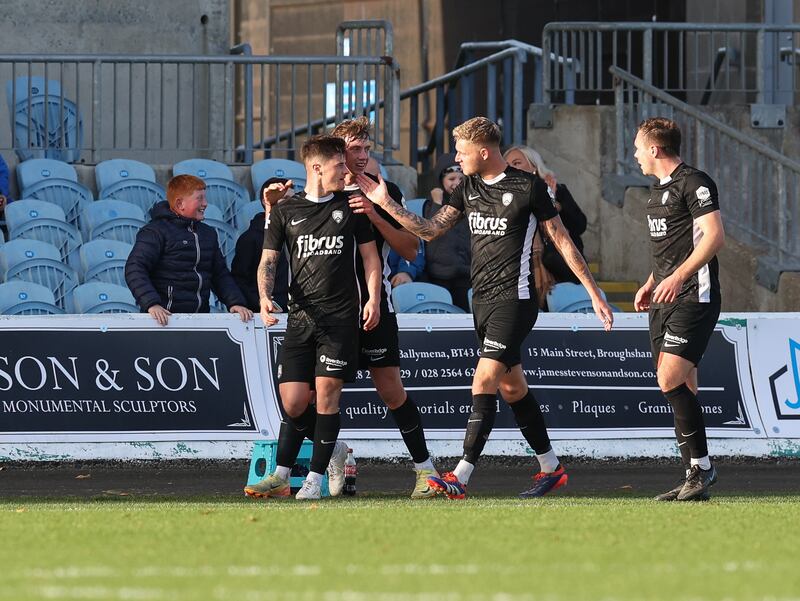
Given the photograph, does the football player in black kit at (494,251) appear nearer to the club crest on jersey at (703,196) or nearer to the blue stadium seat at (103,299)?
the club crest on jersey at (703,196)

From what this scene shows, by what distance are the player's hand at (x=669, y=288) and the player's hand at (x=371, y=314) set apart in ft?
5.07

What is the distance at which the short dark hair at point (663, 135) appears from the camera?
30.4 feet

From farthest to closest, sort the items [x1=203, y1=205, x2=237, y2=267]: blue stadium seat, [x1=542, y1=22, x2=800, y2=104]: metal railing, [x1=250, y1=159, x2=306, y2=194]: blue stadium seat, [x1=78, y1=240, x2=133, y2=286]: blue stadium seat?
[x1=542, y1=22, x2=800, y2=104]: metal railing, [x1=250, y1=159, x2=306, y2=194]: blue stadium seat, [x1=203, y1=205, x2=237, y2=267]: blue stadium seat, [x1=78, y1=240, x2=133, y2=286]: blue stadium seat

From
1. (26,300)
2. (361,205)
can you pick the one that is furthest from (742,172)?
(361,205)

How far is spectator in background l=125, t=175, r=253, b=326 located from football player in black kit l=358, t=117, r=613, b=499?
2.79 m

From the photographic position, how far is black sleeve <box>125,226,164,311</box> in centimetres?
1190

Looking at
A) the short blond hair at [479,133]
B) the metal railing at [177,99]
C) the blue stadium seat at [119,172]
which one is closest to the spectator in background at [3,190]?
the metal railing at [177,99]

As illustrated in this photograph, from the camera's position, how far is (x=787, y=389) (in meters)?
12.7

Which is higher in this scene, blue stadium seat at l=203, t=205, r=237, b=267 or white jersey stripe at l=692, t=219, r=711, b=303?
white jersey stripe at l=692, t=219, r=711, b=303

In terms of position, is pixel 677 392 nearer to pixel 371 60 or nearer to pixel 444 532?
pixel 444 532

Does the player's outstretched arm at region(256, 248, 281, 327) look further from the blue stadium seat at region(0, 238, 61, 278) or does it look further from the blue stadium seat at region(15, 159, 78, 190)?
the blue stadium seat at region(15, 159, 78, 190)

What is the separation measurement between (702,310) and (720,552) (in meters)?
2.78

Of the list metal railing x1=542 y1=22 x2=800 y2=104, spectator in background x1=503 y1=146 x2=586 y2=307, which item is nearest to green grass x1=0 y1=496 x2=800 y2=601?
spectator in background x1=503 y1=146 x2=586 y2=307

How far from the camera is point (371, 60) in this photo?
17.0 m
